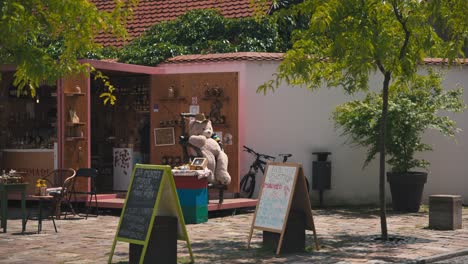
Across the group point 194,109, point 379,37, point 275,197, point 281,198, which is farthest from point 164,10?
point 281,198

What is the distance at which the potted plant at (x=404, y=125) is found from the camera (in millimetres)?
16781

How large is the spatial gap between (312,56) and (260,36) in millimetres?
8619

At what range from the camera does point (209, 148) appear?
1582cm

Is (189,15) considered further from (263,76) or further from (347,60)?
(347,60)

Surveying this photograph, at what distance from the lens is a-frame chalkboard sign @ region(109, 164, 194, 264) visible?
9.72 metres

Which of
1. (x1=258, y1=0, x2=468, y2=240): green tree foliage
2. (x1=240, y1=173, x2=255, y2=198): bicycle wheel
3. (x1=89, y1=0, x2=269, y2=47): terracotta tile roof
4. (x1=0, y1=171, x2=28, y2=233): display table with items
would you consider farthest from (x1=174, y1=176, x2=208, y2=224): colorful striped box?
(x1=89, y1=0, x2=269, y2=47): terracotta tile roof

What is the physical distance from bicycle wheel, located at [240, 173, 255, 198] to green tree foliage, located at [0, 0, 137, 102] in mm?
7050

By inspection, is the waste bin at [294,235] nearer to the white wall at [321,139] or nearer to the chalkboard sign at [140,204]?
the chalkboard sign at [140,204]

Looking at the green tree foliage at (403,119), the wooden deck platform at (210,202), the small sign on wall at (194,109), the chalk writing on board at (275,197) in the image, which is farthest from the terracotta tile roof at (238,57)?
the chalk writing on board at (275,197)

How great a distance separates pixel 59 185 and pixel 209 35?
684 centimetres

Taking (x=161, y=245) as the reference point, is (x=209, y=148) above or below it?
above

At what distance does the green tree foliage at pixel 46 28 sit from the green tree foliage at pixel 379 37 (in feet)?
9.93

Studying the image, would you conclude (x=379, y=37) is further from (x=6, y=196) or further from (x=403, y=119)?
(x=6, y=196)

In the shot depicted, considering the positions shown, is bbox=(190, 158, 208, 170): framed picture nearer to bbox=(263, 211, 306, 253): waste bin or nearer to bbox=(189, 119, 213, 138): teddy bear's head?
bbox=(189, 119, 213, 138): teddy bear's head
